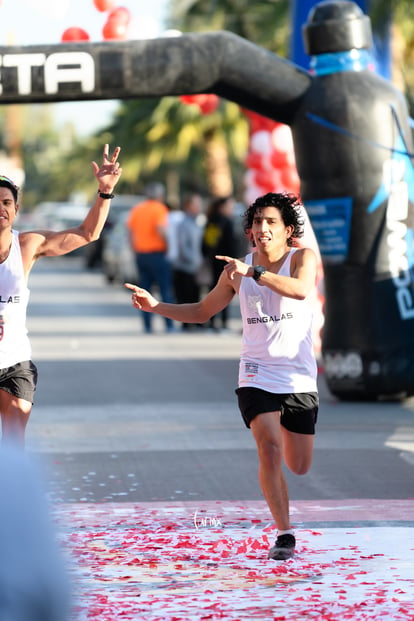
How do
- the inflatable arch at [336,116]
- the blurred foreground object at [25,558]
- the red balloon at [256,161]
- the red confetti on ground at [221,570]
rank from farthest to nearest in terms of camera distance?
the red balloon at [256,161] → the inflatable arch at [336,116] → the red confetti on ground at [221,570] → the blurred foreground object at [25,558]

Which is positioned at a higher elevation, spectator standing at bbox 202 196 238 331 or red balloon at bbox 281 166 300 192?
red balloon at bbox 281 166 300 192

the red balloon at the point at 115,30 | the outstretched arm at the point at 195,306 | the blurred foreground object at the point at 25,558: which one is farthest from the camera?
the red balloon at the point at 115,30

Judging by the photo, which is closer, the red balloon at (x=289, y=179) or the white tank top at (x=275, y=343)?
the white tank top at (x=275, y=343)

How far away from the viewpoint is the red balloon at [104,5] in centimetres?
1319

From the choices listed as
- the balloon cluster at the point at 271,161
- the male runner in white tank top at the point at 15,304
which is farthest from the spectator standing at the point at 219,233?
the male runner in white tank top at the point at 15,304

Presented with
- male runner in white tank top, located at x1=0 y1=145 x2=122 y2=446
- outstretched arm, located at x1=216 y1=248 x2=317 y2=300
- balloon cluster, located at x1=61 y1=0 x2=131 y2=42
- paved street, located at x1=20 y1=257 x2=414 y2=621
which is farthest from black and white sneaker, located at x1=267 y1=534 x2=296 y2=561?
balloon cluster, located at x1=61 y1=0 x2=131 y2=42

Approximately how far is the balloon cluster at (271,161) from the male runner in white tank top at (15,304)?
39.2ft

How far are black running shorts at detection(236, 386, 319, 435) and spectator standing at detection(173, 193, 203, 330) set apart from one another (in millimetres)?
14452

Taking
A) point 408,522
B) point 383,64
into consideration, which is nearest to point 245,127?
point 383,64

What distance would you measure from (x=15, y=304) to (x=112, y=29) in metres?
6.74

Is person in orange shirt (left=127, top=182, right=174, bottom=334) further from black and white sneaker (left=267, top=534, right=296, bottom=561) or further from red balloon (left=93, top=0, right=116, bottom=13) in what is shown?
black and white sneaker (left=267, top=534, right=296, bottom=561)

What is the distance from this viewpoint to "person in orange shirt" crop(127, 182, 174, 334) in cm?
2023

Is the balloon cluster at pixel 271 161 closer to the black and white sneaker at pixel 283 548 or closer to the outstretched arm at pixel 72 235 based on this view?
A: the outstretched arm at pixel 72 235

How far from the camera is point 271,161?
19.5m
